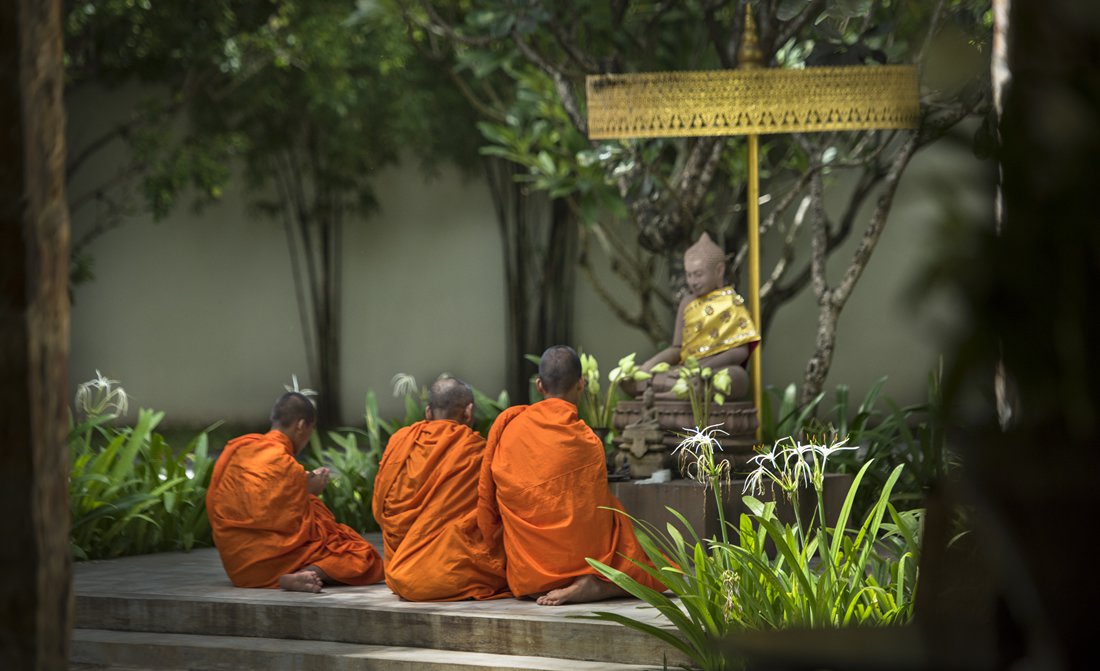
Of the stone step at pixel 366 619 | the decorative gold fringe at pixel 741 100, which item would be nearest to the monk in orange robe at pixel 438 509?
the stone step at pixel 366 619

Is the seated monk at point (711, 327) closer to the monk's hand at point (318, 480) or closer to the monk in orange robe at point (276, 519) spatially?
the monk's hand at point (318, 480)

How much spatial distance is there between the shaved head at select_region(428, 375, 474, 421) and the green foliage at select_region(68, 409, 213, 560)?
212 centimetres

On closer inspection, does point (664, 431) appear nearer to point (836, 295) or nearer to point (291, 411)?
point (291, 411)

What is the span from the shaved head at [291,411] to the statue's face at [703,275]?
7.42 feet

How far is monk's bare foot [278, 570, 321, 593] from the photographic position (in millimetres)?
6234

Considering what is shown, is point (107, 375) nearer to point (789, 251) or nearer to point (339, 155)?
point (339, 155)

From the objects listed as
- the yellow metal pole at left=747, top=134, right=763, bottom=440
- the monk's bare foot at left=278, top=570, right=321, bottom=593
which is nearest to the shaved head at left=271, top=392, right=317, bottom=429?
the monk's bare foot at left=278, top=570, right=321, bottom=593

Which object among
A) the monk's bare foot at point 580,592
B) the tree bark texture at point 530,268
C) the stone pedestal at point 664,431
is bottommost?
the monk's bare foot at point 580,592

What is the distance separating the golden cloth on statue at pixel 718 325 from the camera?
7.39 m

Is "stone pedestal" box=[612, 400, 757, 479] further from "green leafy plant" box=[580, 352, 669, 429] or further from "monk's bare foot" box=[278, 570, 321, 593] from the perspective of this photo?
"monk's bare foot" box=[278, 570, 321, 593]

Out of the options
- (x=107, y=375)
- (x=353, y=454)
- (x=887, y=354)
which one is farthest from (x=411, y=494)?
(x=107, y=375)

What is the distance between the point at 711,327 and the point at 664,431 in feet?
2.10

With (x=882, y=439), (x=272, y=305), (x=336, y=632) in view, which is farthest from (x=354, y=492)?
(x=272, y=305)

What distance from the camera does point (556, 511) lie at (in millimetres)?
5809
